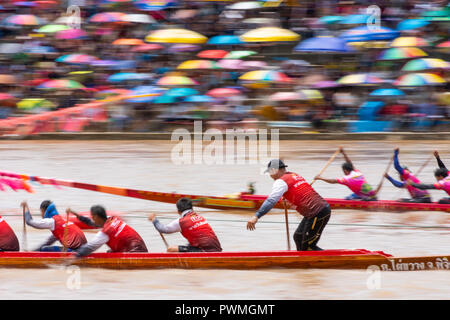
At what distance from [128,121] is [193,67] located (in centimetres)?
259

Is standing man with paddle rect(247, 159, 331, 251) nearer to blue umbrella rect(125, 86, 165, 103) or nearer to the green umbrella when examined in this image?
blue umbrella rect(125, 86, 165, 103)

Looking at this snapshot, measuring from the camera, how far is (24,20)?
88.6ft

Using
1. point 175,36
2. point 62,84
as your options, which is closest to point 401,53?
point 175,36

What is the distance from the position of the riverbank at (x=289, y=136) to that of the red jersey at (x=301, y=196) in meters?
14.2

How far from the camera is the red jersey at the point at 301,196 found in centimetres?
980

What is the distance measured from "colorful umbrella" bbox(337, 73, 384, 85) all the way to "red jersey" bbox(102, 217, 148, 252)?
14554 mm

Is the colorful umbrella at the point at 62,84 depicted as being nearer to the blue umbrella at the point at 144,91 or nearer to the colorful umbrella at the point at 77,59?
the colorful umbrella at the point at 77,59

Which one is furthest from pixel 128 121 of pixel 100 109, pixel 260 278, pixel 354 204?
pixel 260 278

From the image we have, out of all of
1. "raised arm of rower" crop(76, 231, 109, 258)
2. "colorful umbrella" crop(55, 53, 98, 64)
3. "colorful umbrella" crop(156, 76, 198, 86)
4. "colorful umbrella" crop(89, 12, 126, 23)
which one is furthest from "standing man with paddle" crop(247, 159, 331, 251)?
"colorful umbrella" crop(89, 12, 126, 23)

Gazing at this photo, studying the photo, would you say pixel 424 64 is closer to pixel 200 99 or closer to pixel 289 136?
pixel 289 136

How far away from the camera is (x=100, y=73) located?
84.9 ft

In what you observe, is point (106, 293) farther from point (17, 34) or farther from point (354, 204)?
point (17, 34)

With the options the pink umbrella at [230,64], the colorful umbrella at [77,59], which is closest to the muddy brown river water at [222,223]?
the colorful umbrella at [77,59]

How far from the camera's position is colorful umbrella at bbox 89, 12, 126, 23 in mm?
26266
